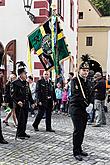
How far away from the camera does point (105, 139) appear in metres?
8.66

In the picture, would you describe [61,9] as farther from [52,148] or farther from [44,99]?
[52,148]

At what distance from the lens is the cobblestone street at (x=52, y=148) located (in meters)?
6.65

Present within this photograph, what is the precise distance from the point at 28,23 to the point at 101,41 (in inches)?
878

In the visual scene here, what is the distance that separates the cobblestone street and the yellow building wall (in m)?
26.8

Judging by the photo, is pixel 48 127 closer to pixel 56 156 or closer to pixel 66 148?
pixel 66 148

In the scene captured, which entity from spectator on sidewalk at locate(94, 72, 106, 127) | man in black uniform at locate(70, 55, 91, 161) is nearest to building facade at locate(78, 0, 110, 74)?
spectator on sidewalk at locate(94, 72, 106, 127)

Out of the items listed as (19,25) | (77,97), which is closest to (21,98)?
(77,97)

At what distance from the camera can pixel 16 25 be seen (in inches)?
594

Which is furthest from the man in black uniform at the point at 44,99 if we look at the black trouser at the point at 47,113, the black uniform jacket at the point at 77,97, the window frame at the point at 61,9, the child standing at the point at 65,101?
the window frame at the point at 61,9

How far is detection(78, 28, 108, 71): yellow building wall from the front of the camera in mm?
36375

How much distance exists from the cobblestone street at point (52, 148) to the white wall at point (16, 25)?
18.5 ft

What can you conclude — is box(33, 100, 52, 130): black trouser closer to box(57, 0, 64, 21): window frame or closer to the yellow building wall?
box(57, 0, 64, 21): window frame

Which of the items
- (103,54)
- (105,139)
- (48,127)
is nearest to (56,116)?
(48,127)

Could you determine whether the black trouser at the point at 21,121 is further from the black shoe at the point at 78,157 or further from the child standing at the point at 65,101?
the child standing at the point at 65,101
